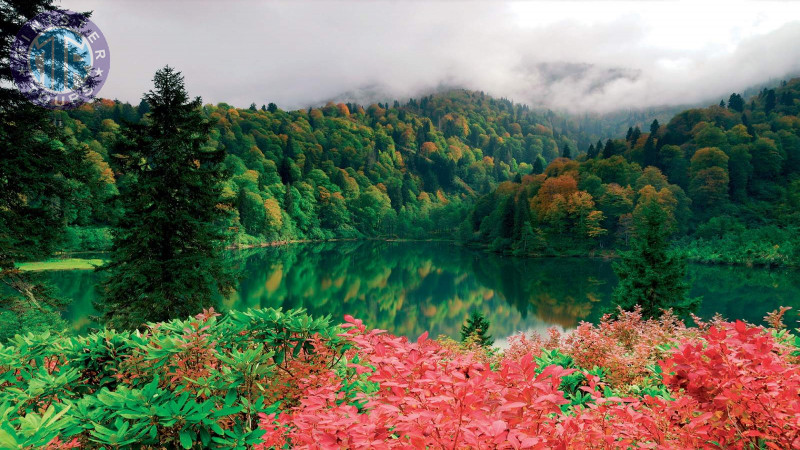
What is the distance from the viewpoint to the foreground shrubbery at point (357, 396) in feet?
5.42

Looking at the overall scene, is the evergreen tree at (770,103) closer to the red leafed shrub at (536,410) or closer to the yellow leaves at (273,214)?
the yellow leaves at (273,214)

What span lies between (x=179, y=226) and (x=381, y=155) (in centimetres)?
11478

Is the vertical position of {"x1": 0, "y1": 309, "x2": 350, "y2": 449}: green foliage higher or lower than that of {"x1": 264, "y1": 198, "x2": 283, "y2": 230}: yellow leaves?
higher

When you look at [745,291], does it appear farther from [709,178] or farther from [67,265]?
[67,265]

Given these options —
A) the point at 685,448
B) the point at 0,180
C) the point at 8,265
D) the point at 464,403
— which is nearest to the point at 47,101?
the point at 0,180

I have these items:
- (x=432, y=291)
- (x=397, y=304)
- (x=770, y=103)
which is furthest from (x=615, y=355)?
(x=770, y=103)

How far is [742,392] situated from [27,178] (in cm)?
1229

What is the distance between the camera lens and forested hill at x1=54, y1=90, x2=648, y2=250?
66062 millimetres

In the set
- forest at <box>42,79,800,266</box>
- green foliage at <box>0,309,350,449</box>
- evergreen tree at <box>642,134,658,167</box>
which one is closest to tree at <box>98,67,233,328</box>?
forest at <box>42,79,800,266</box>

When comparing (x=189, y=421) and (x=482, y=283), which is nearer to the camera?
(x=189, y=421)

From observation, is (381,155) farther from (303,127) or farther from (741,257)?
(741,257)

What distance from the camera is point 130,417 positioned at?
2.11 meters

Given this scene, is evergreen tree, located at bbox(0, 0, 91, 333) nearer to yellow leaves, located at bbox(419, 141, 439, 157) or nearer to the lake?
the lake

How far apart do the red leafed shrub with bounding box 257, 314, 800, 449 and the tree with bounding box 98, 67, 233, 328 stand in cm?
896
